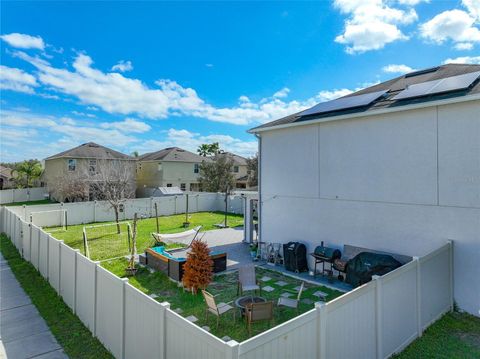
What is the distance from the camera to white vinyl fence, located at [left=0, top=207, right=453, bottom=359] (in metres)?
3.71

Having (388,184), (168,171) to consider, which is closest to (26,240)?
(388,184)

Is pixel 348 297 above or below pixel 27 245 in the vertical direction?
above

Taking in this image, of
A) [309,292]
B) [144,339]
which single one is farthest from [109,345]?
[309,292]

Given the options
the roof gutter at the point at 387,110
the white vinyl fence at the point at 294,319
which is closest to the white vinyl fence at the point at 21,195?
the white vinyl fence at the point at 294,319

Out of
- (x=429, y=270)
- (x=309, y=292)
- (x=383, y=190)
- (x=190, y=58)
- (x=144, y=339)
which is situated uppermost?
(x=190, y=58)

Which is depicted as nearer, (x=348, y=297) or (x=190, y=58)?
(x=348, y=297)

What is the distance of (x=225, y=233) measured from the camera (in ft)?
59.7

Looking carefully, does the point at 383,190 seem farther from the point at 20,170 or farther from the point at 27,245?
the point at 20,170

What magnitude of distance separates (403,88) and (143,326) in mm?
10533

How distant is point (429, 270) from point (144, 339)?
20.5 ft

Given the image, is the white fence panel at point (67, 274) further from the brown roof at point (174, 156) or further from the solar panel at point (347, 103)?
the brown roof at point (174, 156)

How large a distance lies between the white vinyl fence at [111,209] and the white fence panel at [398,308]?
17.7m

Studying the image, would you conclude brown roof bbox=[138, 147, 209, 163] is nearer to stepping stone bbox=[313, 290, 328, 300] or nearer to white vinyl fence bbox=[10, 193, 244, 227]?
white vinyl fence bbox=[10, 193, 244, 227]

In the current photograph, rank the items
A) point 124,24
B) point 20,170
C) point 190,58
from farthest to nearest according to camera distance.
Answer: point 20,170
point 190,58
point 124,24
